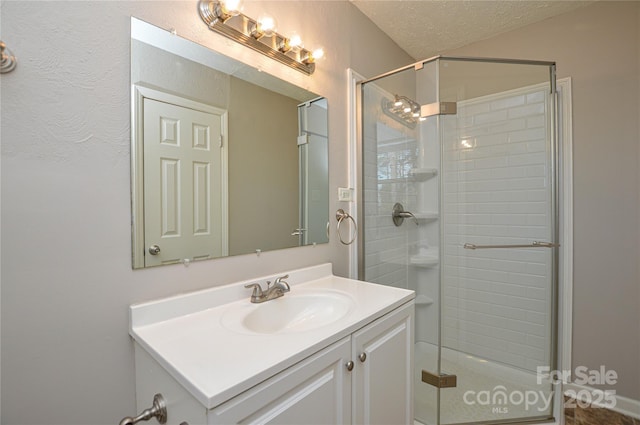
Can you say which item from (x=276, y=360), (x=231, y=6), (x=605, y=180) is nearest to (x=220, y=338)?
(x=276, y=360)

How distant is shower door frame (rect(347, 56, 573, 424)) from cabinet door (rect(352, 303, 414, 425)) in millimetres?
612

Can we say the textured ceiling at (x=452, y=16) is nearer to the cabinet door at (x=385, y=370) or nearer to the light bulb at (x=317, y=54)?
the light bulb at (x=317, y=54)

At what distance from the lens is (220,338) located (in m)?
0.80

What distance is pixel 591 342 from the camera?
1.79 metres

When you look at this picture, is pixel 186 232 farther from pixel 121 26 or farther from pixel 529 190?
pixel 529 190

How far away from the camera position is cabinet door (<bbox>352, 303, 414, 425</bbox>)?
3.08ft

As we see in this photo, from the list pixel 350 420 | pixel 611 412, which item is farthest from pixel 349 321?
pixel 611 412

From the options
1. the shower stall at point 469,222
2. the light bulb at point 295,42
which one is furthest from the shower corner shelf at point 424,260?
the light bulb at point 295,42

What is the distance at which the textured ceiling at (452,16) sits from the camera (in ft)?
5.70

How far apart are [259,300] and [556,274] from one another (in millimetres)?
1724

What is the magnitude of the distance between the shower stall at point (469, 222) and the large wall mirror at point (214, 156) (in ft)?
1.74

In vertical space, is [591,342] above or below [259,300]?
below

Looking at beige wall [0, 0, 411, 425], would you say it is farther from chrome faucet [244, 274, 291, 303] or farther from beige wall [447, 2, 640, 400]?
beige wall [447, 2, 640, 400]

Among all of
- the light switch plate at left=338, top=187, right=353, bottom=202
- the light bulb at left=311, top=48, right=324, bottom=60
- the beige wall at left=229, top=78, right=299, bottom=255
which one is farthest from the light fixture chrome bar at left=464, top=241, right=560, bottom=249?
the light bulb at left=311, top=48, right=324, bottom=60
